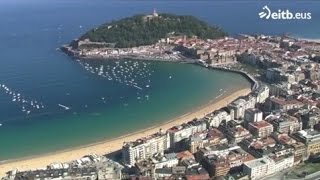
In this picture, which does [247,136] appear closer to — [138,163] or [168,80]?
[138,163]

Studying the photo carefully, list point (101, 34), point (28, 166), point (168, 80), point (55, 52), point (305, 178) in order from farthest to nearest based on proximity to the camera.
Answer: point (101, 34) → point (55, 52) → point (168, 80) → point (28, 166) → point (305, 178)

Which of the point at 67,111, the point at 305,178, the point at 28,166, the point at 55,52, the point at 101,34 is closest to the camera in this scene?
the point at 305,178

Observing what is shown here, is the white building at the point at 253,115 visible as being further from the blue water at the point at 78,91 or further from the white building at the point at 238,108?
the blue water at the point at 78,91

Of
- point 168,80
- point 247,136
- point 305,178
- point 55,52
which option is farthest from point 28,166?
point 55,52

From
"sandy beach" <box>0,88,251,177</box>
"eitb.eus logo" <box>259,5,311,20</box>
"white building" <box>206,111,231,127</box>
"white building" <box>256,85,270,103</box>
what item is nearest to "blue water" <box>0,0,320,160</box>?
"sandy beach" <box>0,88,251,177</box>

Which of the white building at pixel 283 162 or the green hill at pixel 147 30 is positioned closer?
the white building at pixel 283 162

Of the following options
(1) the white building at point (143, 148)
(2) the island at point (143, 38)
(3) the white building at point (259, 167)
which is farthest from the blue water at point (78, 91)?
(3) the white building at point (259, 167)
